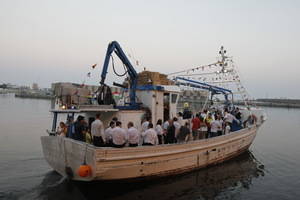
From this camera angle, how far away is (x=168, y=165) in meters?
9.88

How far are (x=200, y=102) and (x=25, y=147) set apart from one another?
39.4 feet

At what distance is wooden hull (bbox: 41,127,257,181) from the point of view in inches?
311

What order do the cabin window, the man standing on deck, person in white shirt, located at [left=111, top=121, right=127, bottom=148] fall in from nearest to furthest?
person in white shirt, located at [left=111, top=121, right=127, bottom=148]
the man standing on deck
the cabin window

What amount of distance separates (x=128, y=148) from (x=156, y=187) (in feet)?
7.60

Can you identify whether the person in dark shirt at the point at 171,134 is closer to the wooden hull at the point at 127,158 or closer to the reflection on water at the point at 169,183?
the wooden hull at the point at 127,158

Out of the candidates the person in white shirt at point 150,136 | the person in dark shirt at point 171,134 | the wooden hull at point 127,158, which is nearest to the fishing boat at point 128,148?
the wooden hull at point 127,158

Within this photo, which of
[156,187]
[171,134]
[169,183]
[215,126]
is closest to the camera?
[156,187]

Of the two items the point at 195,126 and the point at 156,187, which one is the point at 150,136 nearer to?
the point at 156,187

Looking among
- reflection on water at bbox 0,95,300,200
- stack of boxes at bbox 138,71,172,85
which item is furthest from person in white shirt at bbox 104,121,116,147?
stack of boxes at bbox 138,71,172,85

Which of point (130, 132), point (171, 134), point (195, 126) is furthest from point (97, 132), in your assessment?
point (195, 126)

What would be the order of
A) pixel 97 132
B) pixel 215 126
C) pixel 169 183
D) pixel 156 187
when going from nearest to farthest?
pixel 97 132 < pixel 156 187 < pixel 169 183 < pixel 215 126

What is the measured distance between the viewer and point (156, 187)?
9.54 m

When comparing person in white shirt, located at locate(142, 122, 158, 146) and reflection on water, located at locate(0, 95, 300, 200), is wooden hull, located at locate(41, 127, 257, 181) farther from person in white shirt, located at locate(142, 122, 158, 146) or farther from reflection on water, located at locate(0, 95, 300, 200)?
reflection on water, located at locate(0, 95, 300, 200)

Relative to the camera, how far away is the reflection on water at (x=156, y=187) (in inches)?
344
